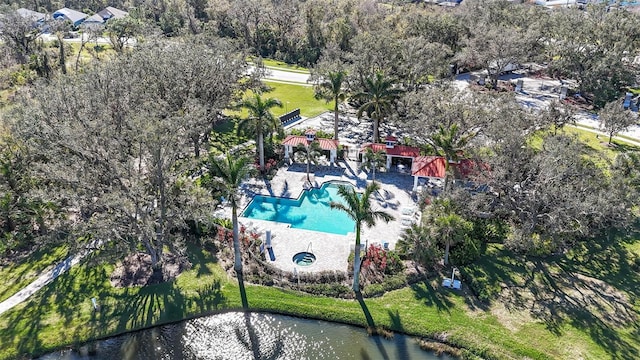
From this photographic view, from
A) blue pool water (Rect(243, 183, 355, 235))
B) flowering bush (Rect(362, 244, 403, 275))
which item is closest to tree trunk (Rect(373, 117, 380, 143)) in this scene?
blue pool water (Rect(243, 183, 355, 235))

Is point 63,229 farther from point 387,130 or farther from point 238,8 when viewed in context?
point 238,8

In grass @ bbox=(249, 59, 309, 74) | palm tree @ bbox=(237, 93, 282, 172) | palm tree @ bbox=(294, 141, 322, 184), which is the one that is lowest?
palm tree @ bbox=(294, 141, 322, 184)

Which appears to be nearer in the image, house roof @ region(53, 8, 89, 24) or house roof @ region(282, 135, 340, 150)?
house roof @ region(282, 135, 340, 150)

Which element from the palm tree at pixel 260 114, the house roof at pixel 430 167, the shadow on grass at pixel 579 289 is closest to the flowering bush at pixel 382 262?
the shadow on grass at pixel 579 289

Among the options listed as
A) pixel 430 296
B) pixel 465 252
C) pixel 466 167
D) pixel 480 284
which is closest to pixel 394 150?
pixel 466 167

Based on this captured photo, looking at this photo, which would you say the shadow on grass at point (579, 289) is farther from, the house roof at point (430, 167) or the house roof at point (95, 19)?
the house roof at point (95, 19)

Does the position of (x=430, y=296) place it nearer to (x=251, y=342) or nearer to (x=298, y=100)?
(x=251, y=342)

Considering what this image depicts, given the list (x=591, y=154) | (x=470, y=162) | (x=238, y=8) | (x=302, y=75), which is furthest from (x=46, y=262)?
(x=238, y=8)

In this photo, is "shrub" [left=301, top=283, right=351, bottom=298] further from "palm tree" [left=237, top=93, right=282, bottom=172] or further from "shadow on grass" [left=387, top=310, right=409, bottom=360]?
"palm tree" [left=237, top=93, right=282, bottom=172]
